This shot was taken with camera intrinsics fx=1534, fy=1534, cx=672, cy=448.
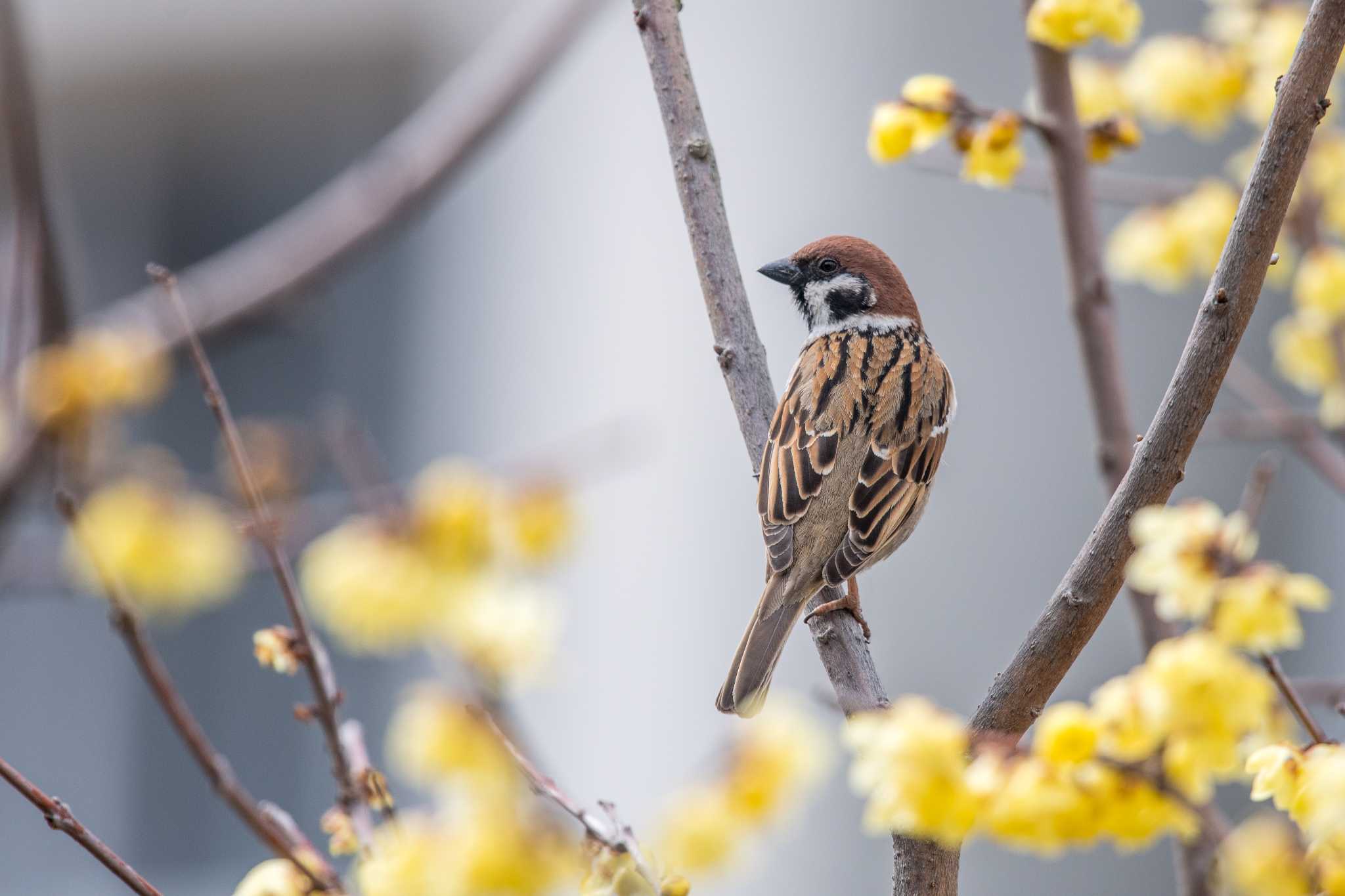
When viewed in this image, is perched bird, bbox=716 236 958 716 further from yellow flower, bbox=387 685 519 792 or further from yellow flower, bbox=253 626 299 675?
yellow flower, bbox=253 626 299 675

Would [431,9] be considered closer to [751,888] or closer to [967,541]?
[967,541]

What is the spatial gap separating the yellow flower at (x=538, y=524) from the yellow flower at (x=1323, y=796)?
129 cm

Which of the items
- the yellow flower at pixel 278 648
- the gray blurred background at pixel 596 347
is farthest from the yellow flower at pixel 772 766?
the gray blurred background at pixel 596 347

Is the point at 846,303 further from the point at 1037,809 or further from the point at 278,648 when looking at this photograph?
the point at 1037,809

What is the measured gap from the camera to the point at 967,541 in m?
5.76

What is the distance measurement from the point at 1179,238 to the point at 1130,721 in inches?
75.3

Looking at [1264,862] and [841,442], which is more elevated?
[841,442]

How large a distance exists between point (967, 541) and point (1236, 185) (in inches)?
91.2

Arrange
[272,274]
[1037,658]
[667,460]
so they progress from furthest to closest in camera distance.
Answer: [667,460], [272,274], [1037,658]

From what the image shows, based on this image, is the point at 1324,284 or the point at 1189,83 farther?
the point at 1189,83

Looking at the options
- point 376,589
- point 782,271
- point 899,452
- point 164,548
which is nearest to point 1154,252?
point 899,452

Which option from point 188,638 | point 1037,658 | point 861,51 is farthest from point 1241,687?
point 188,638

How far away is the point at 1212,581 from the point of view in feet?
5.81

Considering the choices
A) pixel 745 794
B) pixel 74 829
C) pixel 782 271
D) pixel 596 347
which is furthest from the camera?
pixel 596 347
